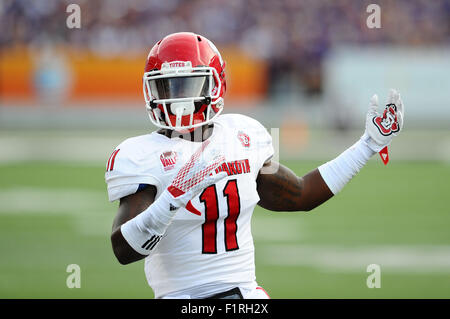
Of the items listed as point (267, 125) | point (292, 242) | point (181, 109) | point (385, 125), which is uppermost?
point (181, 109)

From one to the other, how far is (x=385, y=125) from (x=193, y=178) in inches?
42.7

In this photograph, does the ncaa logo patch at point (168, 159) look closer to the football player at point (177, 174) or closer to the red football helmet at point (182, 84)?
the football player at point (177, 174)

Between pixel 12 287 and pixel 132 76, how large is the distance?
11537mm

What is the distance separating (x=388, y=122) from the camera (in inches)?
125

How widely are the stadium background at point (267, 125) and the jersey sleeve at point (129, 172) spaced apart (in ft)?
10.2

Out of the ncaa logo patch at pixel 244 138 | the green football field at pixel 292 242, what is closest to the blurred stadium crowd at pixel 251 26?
the green football field at pixel 292 242

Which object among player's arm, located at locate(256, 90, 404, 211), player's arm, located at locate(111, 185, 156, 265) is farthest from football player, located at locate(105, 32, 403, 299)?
player's arm, located at locate(256, 90, 404, 211)

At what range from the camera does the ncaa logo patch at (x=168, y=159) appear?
2.74 metres

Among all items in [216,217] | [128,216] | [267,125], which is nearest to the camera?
[128,216]

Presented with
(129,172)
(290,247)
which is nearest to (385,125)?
(129,172)

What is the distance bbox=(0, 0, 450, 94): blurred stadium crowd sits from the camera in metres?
17.8

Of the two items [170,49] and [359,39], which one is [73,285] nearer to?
[170,49]

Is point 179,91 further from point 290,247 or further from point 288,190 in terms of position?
point 290,247
